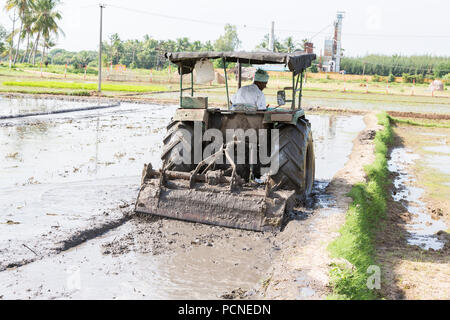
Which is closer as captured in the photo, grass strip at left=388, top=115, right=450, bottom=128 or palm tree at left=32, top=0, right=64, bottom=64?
grass strip at left=388, top=115, right=450, bottom=128

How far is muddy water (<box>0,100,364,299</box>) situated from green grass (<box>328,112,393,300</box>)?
0.75m

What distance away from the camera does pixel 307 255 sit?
523 cm

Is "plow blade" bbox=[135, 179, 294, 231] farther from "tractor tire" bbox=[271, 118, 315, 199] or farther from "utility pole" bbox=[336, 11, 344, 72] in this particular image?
"utility pole" bbox=[336, 11, 344, 72]

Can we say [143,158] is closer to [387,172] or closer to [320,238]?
[387,172]

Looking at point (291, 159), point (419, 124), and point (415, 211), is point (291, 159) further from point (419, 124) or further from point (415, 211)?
point (419, 124)

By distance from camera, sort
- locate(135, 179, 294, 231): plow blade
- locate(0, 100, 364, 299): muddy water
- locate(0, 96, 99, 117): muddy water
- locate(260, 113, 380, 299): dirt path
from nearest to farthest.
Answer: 1. locate(260, 113, 380, 299): dirt path
2. locate(0, 100, 364, 299): muddy water
3. locate(135, 179, 294, 231): plow blade
4. locate(0, 96, 99, 117): muddy water

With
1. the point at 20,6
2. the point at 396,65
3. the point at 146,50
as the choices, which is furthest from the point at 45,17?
the point at 396,65

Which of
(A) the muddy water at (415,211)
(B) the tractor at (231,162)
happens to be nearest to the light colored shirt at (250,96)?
(B) the tractor at (231,162)

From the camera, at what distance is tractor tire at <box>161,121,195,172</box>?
7.23 m

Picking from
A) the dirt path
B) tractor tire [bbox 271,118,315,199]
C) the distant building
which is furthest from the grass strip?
the distant building

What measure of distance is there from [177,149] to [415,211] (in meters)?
3.99

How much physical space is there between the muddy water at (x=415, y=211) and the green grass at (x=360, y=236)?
331 mm

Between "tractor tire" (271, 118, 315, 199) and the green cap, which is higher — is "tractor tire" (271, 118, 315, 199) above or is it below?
below

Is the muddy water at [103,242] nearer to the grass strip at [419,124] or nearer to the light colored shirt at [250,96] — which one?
the light colored shirt at [250,96]
